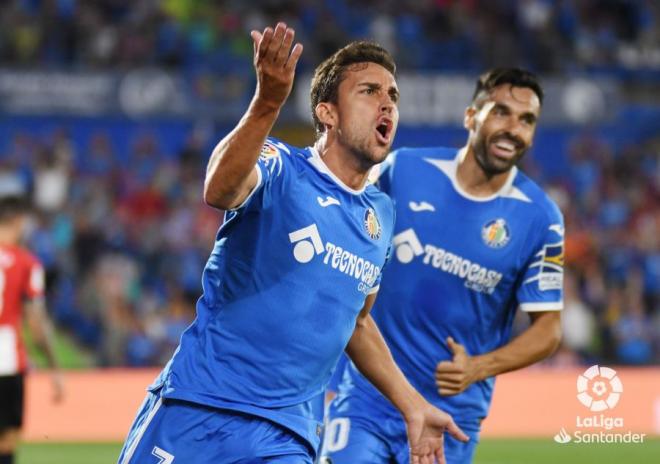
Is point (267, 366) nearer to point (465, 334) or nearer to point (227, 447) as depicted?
point (227, 447)

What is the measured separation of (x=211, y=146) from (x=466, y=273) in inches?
584

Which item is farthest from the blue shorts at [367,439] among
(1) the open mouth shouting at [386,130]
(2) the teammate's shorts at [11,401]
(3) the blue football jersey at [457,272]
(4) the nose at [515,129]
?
(2) the teammate's shorts at [11,401]

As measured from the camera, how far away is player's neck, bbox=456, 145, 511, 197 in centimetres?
578

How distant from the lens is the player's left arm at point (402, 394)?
4480 mm

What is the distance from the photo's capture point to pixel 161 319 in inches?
571

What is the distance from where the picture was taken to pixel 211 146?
20.1 metres

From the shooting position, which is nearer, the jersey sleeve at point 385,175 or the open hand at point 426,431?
the open hand at point 426,431

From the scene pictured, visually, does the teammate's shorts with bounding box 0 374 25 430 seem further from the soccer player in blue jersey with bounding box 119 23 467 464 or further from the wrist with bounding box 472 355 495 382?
the soccer player in blue jersey with bounding box 119 23 467 464

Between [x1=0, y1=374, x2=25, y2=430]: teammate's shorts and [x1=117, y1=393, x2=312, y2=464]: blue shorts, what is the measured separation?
3645 millimetres

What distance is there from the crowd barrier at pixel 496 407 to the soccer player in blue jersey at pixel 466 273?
5734 mm

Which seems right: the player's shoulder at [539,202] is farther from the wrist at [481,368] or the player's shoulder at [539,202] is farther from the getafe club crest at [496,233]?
the wrist at [481,368]

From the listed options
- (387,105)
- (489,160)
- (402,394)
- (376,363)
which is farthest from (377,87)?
(489,160)

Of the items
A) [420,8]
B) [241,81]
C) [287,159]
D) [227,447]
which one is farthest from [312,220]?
[420,8]

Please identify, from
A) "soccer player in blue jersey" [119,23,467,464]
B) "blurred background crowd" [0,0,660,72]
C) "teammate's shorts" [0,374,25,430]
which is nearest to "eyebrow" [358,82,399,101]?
"soccer player in blue jersey" [119,23,467,464]
